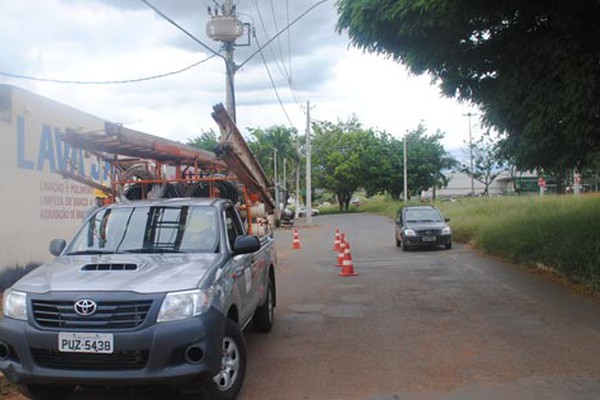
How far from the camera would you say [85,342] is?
4.80 meters

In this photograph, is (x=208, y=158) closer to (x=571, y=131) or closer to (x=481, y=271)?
(x=571, y=131)

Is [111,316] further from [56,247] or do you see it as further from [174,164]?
[174,164]

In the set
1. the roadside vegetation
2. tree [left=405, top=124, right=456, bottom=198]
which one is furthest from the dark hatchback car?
tree [left=405, top=124, right=456, bottom=198]

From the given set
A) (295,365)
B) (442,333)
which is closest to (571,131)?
(442,333)

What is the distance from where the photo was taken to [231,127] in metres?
9.05

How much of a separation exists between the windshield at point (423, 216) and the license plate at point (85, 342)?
1825 cm

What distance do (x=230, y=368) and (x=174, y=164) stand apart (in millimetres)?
5843

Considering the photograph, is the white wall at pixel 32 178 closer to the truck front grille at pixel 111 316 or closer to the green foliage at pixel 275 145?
the truck front grille at pixel 111 316

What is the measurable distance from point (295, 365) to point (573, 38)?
20.5 ft

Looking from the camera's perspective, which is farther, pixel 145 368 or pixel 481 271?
pixel 481 271

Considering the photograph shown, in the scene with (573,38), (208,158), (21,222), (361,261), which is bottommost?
(361,261)

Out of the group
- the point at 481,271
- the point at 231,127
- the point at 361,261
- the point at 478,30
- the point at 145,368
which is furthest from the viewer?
the point at 361,261

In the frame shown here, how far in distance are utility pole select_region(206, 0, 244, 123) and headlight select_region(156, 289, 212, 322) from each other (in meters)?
14.3

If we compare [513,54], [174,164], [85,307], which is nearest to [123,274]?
[85,307]
